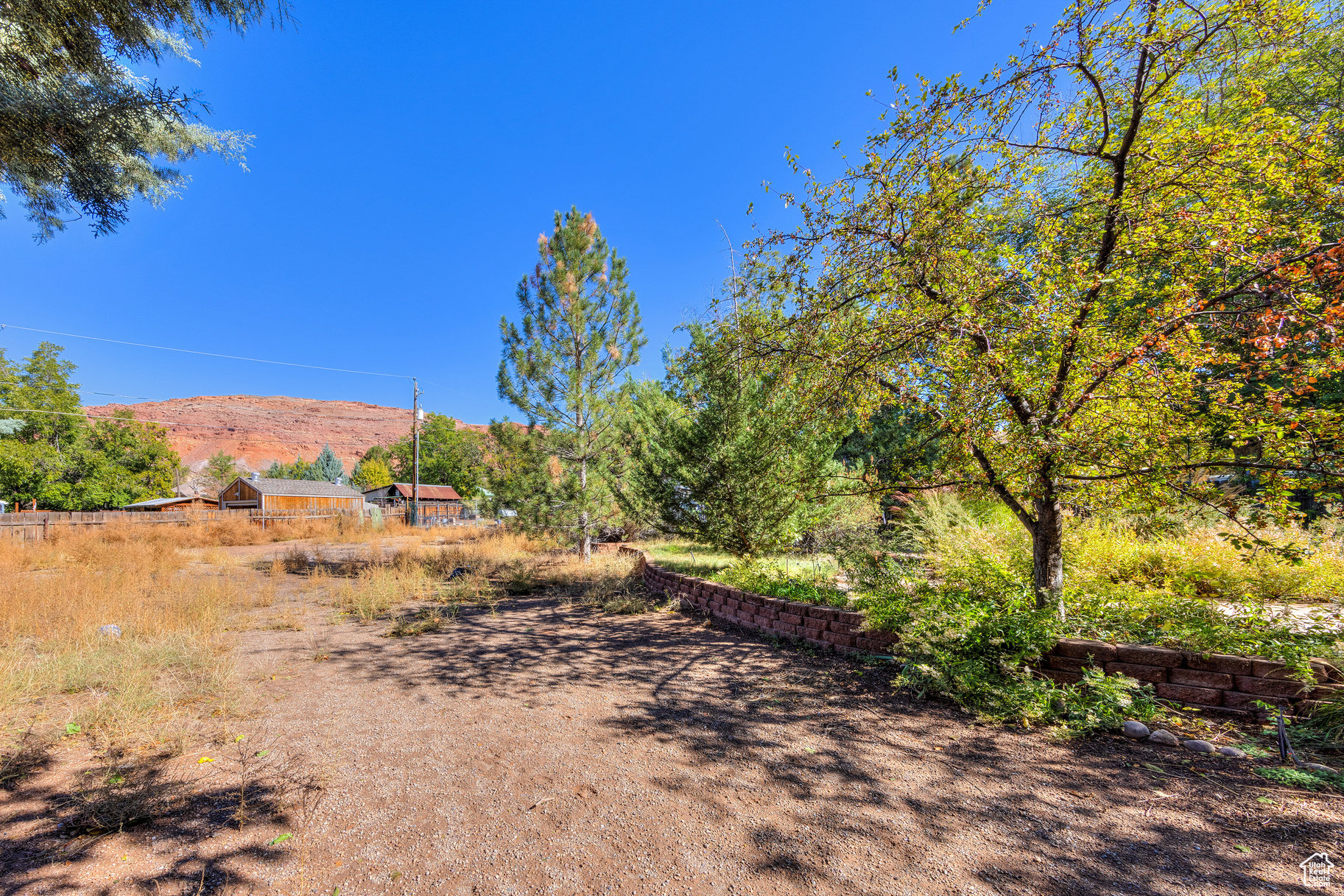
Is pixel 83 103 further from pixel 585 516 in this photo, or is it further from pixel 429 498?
pixel 429 498

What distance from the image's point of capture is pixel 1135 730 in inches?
118

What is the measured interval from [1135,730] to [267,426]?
13153 centimetres

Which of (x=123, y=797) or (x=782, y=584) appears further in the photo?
(x=782, y=584)

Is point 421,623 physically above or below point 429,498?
below

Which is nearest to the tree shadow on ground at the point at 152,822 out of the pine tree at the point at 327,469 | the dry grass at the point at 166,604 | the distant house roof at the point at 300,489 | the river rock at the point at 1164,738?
the dry grass at the point at 166,604

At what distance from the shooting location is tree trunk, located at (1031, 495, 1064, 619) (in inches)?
157

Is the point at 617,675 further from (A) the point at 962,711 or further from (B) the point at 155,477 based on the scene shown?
(B) the point at 155,477

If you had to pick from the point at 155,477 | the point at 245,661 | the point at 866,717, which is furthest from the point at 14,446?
the point at 866,717

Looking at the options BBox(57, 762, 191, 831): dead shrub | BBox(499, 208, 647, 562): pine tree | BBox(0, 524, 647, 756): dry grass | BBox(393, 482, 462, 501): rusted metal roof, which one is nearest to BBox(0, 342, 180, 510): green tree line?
BBox(0, 524, 647, 756): dry grass

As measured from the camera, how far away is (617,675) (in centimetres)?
452

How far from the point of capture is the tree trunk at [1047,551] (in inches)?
157

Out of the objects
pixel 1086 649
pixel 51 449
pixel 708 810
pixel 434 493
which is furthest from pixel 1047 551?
pixel 434 493

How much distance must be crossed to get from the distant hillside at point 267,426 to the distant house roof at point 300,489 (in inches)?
2381

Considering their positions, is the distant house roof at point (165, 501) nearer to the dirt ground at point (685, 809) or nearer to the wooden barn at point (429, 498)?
the wooden barn at point (429, 498)
